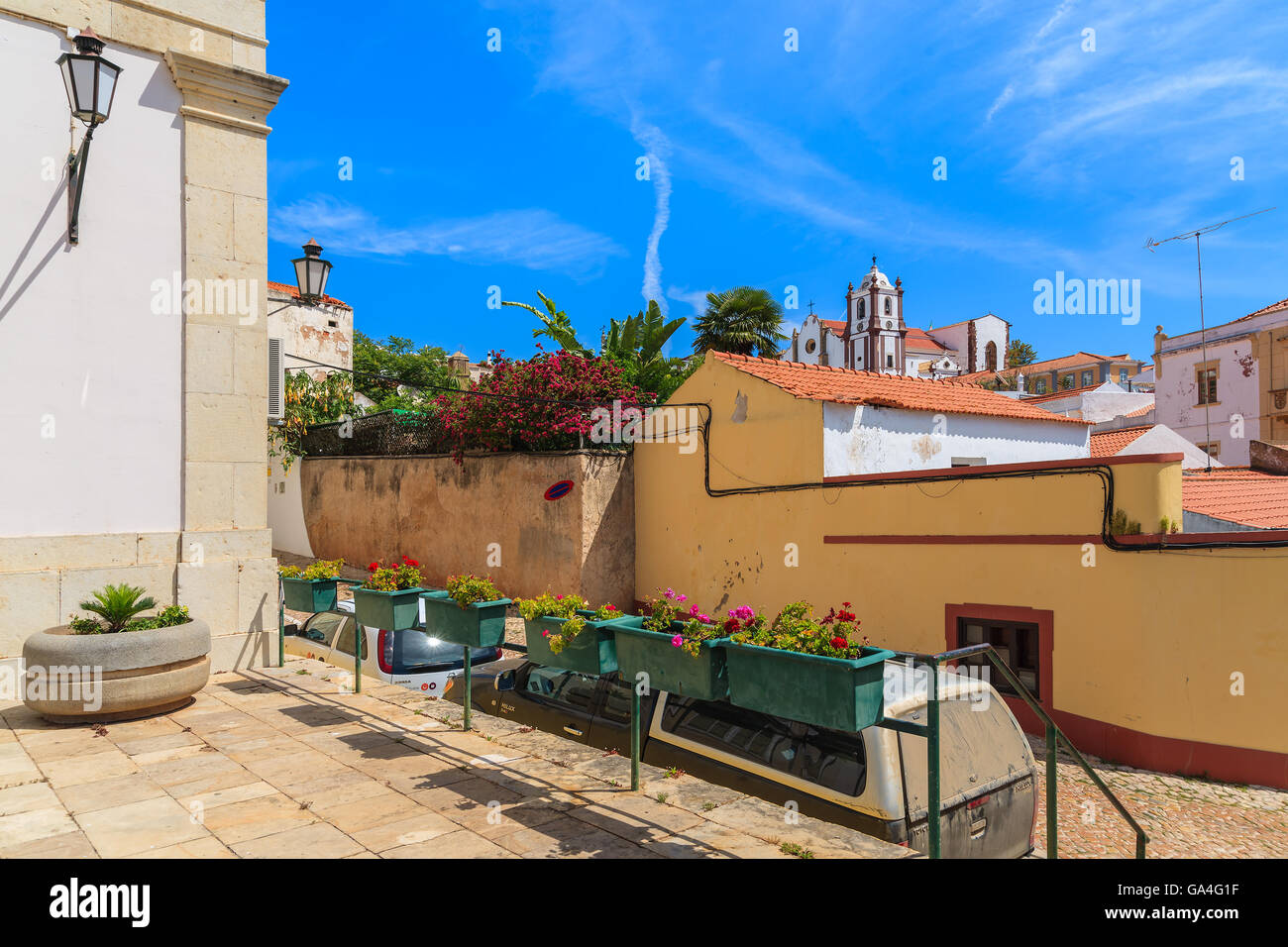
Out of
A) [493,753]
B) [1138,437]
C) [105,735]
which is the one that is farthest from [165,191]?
[1138,437]

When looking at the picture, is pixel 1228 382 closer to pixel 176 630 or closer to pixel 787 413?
pixel 787 413

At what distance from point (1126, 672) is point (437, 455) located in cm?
1415

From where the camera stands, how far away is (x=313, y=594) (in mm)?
7559

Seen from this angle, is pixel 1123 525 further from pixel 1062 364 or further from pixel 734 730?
pixel 1062 364

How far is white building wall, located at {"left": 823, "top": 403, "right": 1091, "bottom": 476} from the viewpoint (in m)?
12.2

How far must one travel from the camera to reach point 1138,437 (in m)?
16.8

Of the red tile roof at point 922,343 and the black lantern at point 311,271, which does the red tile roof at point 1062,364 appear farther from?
the black lantern at point 311,271

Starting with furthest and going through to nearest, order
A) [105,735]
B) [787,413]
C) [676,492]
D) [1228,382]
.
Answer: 1. [1228,382]
2. [676,492]
3. [787,413]
4. [105,735]

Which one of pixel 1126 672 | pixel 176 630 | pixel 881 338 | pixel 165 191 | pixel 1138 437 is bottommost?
pixel 1126 672

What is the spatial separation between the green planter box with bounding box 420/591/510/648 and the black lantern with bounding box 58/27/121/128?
17.0 feet

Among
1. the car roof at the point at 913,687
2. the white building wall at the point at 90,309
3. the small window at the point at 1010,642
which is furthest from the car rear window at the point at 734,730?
the white building wall at the point at 90,309

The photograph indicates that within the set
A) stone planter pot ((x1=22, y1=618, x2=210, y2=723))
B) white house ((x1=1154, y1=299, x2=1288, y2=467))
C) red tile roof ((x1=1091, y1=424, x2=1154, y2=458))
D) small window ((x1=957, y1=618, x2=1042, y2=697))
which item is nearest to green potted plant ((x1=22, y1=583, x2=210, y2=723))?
stone planter pot ((x1=22, y1=618, x2=210, y2=723))

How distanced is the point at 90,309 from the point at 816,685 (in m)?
7.46

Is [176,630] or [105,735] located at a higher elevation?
[176,630]
